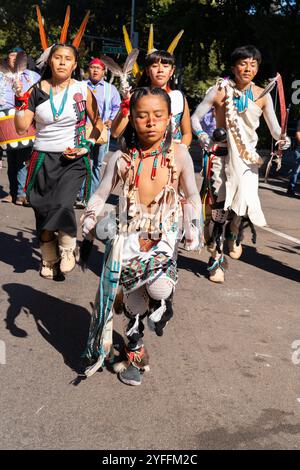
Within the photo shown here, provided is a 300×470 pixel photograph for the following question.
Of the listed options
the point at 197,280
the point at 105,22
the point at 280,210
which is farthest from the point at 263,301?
the point at 105,22

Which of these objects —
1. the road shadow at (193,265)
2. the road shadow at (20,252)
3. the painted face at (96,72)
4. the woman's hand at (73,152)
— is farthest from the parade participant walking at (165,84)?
the painted face at (96,72)

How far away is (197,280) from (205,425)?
2697mm

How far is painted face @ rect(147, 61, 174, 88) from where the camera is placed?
5078mm

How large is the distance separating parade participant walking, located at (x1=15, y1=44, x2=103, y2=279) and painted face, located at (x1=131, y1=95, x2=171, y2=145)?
1.83 metres

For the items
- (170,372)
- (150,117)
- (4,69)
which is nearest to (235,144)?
(4,69)

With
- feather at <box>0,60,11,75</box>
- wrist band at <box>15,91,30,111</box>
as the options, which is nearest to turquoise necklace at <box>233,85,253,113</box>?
wrist band at <box>15,91,30,111</box>

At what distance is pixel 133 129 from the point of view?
347cm

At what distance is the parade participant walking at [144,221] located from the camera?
3.34m

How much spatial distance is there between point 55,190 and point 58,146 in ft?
1.24

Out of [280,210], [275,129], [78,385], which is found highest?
[275,129]

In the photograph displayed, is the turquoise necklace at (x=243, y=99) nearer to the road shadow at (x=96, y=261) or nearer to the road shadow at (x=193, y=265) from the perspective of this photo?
the road shadow at (x=193, y=265)

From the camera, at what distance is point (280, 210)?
412 inches
